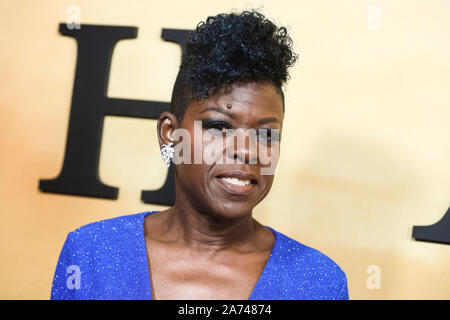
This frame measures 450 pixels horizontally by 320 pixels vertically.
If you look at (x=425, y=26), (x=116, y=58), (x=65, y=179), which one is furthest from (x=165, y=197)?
(x=425, y=26)

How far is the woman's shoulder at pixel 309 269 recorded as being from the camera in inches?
48.3

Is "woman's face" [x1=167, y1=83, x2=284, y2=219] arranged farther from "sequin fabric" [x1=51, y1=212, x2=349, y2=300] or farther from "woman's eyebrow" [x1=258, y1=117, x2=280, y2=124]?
"sequin fabric" [x1=51, y1=212, x2=349, y2=300]

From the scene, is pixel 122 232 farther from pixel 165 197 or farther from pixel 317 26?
pixel 317 26

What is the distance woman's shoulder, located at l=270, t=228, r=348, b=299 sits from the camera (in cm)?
123

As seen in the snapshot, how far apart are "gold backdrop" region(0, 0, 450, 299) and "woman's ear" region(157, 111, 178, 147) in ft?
2.17

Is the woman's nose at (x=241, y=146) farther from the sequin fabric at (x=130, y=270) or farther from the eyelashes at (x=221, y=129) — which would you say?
the sequin fabric at (x=130, y=270)

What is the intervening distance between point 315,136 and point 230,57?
2.46 ft

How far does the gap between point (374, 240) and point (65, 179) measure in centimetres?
113

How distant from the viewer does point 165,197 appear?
1905 millimetres

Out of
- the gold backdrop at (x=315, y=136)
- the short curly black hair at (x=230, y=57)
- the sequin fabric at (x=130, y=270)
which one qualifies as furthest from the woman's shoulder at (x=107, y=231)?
the gold backdrop at (x=315, y=136)

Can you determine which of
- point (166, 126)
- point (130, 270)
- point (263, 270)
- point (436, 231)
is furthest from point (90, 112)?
point (436, 231)

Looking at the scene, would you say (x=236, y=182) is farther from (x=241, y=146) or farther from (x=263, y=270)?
(x=263, y=270)

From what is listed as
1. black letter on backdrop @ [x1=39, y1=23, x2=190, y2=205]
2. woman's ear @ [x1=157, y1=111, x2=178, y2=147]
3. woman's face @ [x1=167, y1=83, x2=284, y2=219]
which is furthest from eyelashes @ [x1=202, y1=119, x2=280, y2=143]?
black letter on backdrop @ [x1=39, y1=23, x2=190, y2=205]
